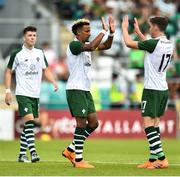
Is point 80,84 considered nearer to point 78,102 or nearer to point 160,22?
point 78,102

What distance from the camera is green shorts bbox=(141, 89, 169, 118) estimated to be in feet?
47.0

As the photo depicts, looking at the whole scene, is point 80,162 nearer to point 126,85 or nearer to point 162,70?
point 162,70

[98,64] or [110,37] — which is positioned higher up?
[110,37]

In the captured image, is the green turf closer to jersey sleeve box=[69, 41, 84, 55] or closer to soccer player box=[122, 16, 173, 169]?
soccer player box=[122, 16, 173, 169]

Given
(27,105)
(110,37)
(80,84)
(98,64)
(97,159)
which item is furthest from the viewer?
(98,64)

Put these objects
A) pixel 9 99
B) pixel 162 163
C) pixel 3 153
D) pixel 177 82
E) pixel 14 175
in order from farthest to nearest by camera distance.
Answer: pixel 177 82, pixel 3 153, pixel 9 99, pixel 162 163, pixel 14 175

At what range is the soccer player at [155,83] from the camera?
14.2 metres

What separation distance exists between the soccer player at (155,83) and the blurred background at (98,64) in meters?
9.41

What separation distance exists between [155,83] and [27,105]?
2.74 m

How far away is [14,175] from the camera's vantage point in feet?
41.9

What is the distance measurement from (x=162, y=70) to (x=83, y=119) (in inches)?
61.2

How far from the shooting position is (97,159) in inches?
669

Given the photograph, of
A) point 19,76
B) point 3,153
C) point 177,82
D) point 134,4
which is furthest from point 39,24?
point 19,76

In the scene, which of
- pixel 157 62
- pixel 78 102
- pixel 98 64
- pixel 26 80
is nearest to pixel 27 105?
pixel 26 80
